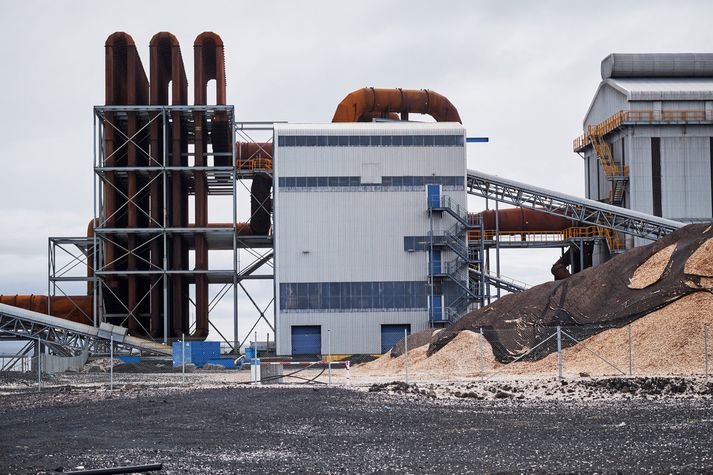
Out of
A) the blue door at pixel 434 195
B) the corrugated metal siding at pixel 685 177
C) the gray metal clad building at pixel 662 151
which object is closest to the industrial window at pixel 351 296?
the blue door at pixel 434 195

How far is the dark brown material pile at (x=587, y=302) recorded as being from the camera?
39625 millimetres

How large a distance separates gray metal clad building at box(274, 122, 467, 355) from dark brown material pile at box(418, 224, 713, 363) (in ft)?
34.1

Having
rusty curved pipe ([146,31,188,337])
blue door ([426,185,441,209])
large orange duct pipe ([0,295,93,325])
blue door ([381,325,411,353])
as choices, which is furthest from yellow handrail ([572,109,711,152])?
large orange duct pipe ([0,295,93,325])

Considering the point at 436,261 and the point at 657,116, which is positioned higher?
the point at 657,116

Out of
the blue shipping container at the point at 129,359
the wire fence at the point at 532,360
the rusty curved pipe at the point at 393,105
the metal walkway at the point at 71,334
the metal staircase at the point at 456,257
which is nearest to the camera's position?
the wire fence at the point at 532,360

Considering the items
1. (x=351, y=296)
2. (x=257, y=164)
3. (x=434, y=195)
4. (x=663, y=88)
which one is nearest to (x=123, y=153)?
(x=257, y=164)

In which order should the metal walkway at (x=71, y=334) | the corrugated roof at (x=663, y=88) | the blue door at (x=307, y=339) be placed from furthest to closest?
the corrugated roof at (x=663, y=88) → the blue door at (x=307, y=339) → the metal walkway at (x=71, y=334)

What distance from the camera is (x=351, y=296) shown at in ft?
191

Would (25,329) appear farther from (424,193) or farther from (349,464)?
(349,464)

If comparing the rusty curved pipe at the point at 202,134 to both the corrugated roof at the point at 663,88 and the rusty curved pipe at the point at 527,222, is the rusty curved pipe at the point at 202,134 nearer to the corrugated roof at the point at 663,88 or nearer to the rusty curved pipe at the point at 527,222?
the rusty curved pipe at the point at 527,222

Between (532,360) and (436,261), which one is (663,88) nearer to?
(436,261)

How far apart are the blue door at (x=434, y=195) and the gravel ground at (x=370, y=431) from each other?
27792 millimetres

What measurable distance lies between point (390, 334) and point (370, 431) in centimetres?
3763

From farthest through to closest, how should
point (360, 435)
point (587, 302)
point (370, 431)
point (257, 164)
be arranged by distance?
point (257, 164) < point (587, 302) < point (370, 431) < point (360, 435)
